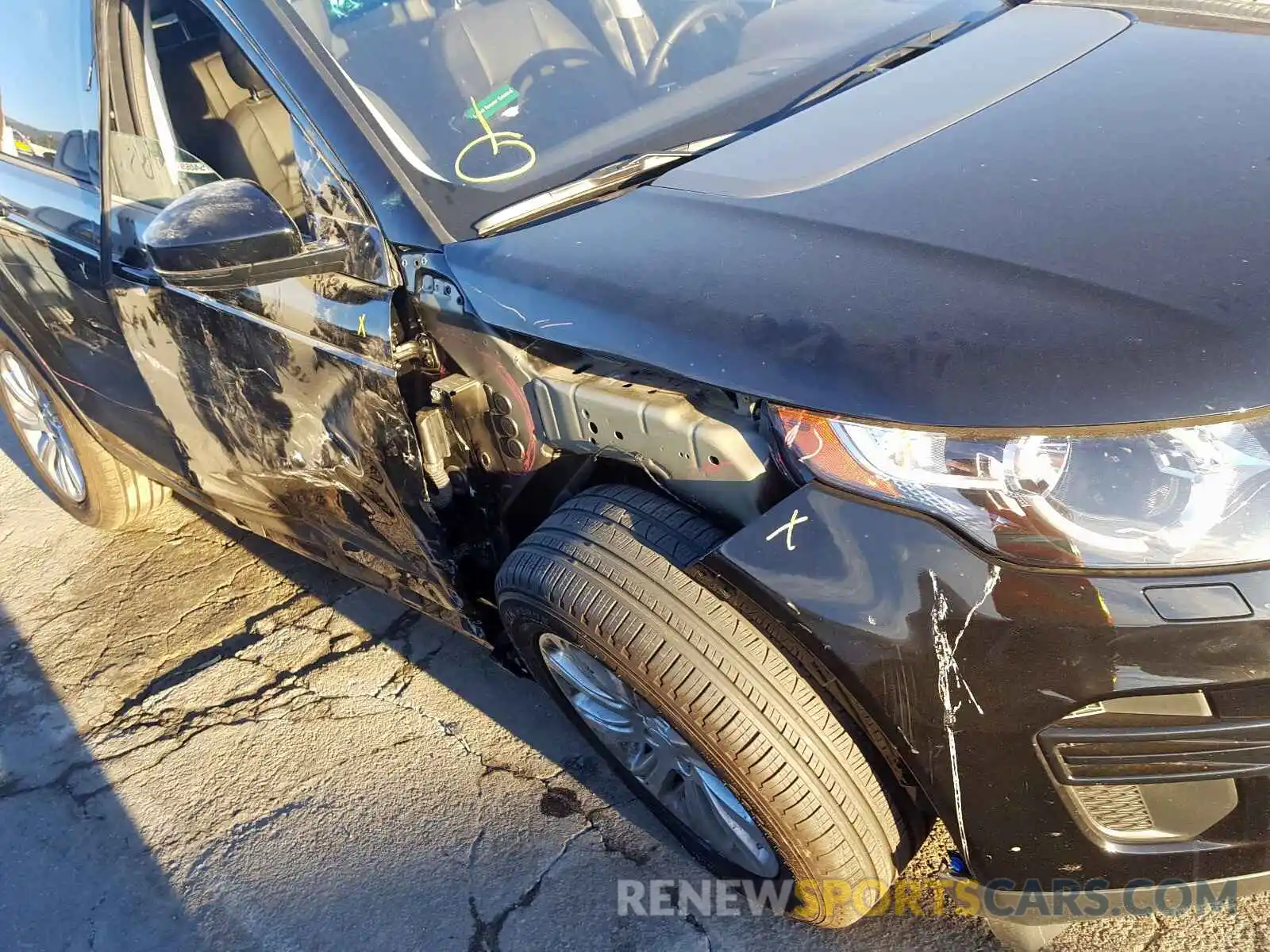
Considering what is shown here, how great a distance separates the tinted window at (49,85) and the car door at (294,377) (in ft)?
0.42

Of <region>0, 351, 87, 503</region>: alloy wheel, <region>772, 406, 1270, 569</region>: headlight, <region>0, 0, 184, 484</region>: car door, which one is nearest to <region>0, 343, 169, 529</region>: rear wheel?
<region>0, 351, 87, 503</region>: alloy wheel

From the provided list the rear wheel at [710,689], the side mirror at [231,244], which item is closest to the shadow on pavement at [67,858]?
the rear wheel at [710,689]

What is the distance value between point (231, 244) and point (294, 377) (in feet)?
1.07

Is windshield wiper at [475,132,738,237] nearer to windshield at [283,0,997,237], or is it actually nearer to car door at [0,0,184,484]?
windshield at [283,0,997,237]

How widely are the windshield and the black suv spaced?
1 cm

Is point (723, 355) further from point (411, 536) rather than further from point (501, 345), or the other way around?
point (411, 536)

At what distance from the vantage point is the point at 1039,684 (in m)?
1.35

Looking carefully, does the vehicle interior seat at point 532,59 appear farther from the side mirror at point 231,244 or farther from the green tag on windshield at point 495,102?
the side mirror at point 231,244

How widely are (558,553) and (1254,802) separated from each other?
3.40ft

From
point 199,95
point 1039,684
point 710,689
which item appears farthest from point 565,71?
point 1039,684

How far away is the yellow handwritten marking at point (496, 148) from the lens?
195 centimetres

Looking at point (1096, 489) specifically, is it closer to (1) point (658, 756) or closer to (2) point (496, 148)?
(1) point (658, 756)

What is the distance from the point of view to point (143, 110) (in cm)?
252

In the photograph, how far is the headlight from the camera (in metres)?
1.26
